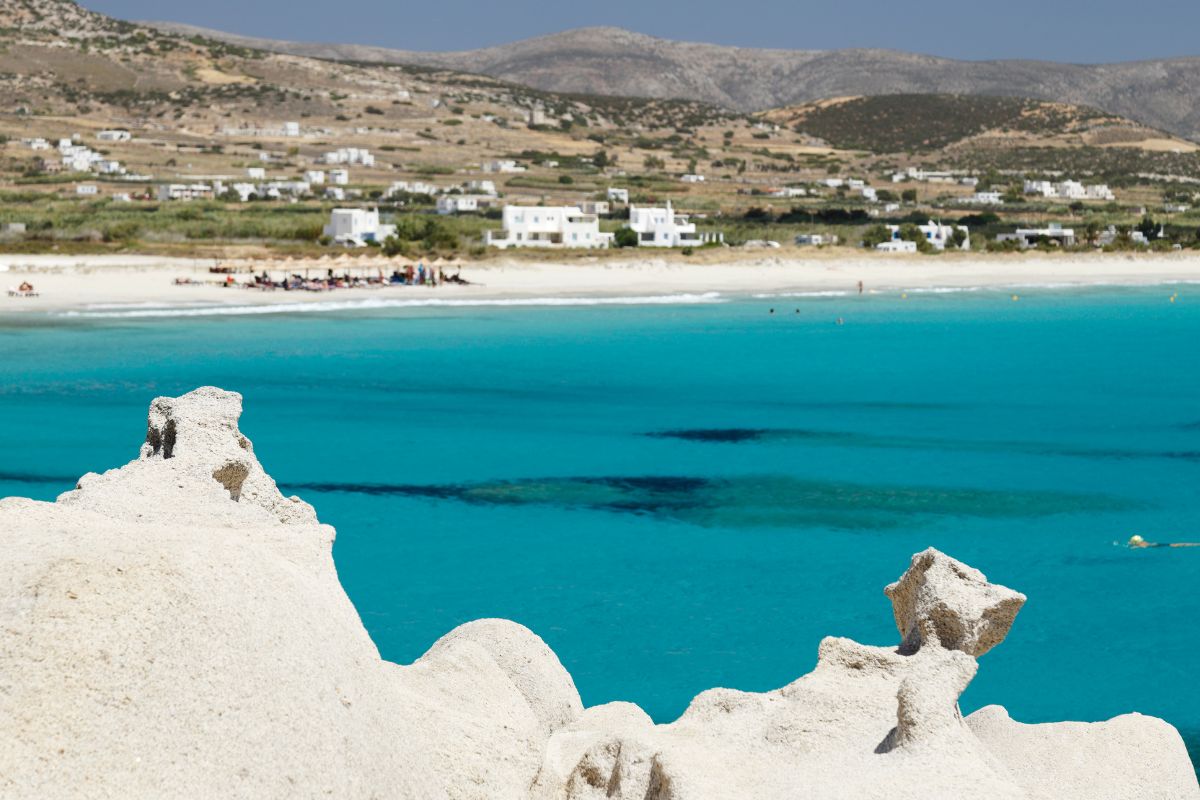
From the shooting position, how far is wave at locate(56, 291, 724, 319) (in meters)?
57.8

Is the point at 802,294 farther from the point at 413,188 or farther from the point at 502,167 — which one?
the point at 502,167

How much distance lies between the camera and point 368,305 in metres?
62.5

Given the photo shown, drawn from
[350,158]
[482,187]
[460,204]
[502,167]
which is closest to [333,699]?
[460,204]

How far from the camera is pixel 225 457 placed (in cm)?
901

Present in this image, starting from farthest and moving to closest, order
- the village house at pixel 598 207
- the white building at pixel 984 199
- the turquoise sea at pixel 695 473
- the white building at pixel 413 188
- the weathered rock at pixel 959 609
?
the white building at pixel 984 199 → the white building at pixel 413 188 → the village house at pixel 598 207 → the turquoise sea at pixel 695 473 → the weathered rock at pixel 959 609

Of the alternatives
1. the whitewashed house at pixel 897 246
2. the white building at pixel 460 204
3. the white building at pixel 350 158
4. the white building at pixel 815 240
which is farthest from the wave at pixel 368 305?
the white building at pixel 350 158

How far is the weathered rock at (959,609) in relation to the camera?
26.1 ft

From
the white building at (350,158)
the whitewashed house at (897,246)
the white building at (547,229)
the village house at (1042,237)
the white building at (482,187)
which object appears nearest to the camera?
the whitewashed house at (897,246)

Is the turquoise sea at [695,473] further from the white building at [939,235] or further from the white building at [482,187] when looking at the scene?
the white building at [482,187]

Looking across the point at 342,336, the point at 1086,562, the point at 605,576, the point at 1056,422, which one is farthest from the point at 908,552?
the point at 342,336

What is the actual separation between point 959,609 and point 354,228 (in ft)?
257

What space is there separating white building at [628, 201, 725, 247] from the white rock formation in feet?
266

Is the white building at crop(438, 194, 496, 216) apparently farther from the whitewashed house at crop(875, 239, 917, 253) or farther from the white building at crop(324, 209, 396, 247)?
the whitewashed house at crop(875, 239, 917, 253)

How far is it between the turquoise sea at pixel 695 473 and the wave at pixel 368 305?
2148mm
